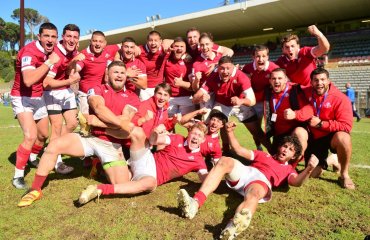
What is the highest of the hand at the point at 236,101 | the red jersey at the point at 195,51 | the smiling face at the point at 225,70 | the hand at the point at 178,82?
the red jersey at the point at 195,51

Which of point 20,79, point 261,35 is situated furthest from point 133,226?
point 261,35

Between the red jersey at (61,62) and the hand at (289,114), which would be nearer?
the hand at (289,114)

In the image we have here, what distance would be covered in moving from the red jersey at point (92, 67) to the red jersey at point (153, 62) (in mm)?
709

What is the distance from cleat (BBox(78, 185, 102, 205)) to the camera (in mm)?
3629

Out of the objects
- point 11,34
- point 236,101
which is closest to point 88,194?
point 236,101

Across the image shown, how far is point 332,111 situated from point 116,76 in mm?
3191

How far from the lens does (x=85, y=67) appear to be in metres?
6.12

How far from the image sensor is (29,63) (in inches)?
176

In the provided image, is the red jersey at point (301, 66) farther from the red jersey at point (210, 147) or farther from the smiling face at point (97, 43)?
the smiling face at point (97, 43)

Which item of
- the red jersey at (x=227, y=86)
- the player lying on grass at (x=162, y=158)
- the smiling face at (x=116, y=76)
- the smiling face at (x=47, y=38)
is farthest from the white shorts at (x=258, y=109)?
the smiling face at (x=47, y=38)

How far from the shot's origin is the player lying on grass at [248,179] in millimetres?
3071

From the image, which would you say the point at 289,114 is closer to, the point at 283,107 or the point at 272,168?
the point at 283,107

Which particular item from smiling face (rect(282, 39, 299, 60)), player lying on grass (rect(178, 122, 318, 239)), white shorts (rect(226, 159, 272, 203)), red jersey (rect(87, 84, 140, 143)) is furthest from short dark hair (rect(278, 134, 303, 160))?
red jersey (rect(87, 84, 140, 143))

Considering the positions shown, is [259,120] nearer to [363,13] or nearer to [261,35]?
[363,13]
